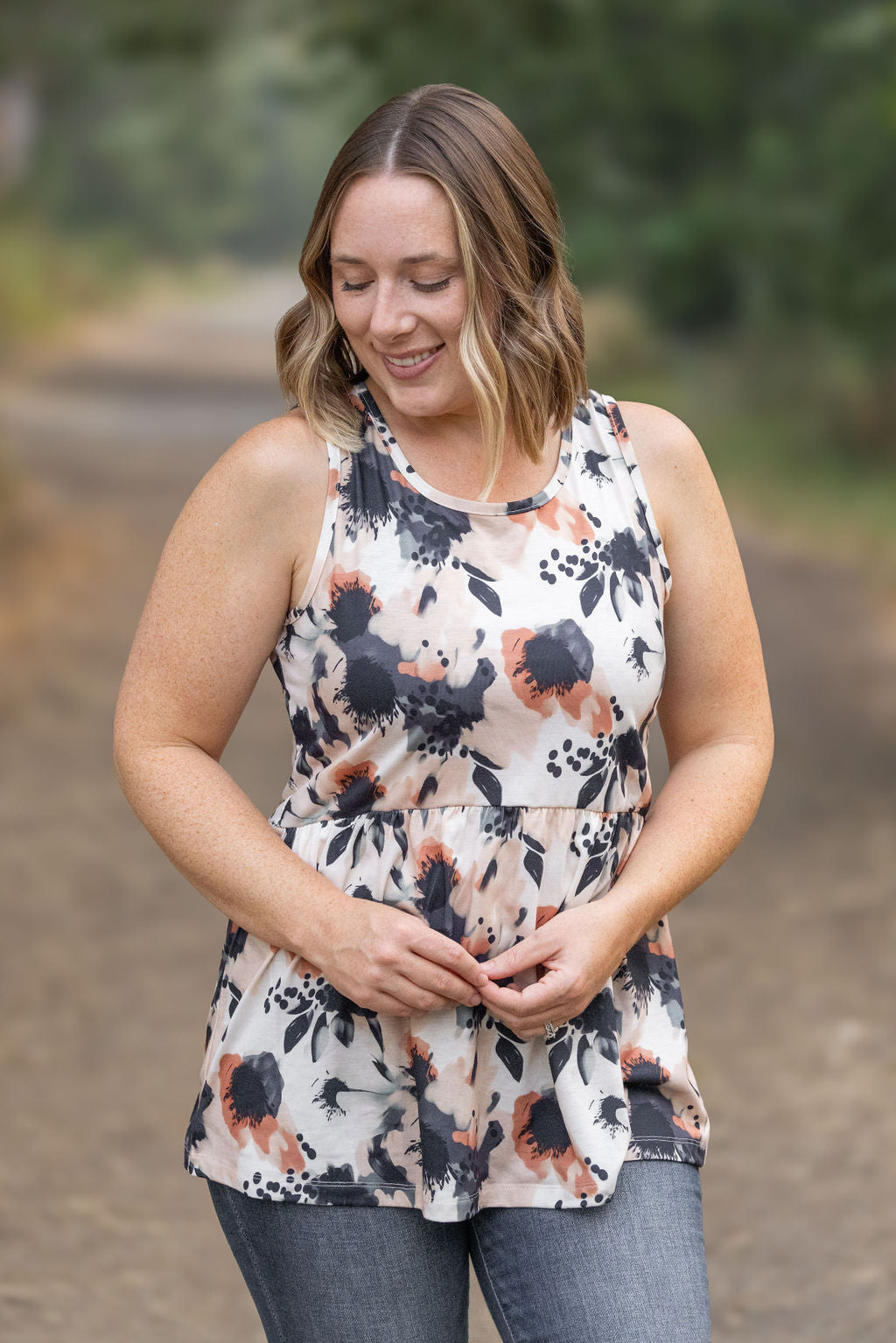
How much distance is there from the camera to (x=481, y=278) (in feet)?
5.08

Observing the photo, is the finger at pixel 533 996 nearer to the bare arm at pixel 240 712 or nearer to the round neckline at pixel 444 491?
the bare arm at pixel 240 712

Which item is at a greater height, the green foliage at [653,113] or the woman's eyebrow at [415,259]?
the green foliage at [653,113]

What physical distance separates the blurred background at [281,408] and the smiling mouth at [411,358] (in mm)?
2021

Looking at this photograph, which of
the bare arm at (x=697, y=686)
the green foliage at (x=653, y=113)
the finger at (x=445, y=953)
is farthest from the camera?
the green foliage at (x=653, y=113)

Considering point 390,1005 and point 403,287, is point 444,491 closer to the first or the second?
point 403,287

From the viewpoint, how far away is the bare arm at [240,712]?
1484mm

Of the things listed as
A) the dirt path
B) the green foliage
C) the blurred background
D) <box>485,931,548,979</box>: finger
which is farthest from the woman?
the green foliage

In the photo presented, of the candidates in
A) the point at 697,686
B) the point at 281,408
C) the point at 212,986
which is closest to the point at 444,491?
the point at 697,686

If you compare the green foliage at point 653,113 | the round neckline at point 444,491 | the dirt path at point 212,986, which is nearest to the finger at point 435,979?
the round neckline at point 444,491

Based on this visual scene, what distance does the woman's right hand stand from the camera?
147 centimetres

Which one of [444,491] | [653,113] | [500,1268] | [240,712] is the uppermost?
[653,113]

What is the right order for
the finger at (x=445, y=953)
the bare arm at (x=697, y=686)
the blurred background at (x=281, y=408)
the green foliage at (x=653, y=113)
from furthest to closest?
the green foliage at (x=653, y=113) < the blurred background at (x=281, y=408) < the bare arm at (x=697, y=686) < the finger at (x=445, y=953)

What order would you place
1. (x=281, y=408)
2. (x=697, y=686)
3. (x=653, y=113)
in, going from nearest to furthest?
(x=697, y=686), (x=653, y=113), (x=281, y=408)

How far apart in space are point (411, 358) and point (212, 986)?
3427mm
